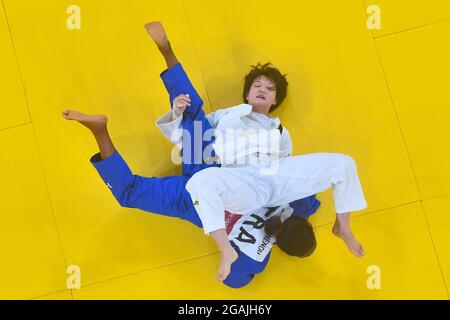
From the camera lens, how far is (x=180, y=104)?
70.0 inches

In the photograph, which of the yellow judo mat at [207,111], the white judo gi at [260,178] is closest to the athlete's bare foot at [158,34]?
the yellow judo mat at [207,111]

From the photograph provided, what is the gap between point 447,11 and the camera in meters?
2.11

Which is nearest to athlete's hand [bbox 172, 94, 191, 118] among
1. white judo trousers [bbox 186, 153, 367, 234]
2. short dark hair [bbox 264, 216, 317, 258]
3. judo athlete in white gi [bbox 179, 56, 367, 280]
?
judo athlete in white gi [bbox 179, 56, 367, 280]

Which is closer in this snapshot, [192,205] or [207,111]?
[192,205]

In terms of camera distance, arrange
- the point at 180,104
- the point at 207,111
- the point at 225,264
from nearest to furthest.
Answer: the point at 225,264 < the point at 180,104 < the point at 207,111

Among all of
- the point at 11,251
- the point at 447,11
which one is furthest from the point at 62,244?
the point at 447,11

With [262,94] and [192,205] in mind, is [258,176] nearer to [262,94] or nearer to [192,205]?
[192,205]

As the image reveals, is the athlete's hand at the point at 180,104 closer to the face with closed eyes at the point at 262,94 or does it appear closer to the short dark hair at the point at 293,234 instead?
the face with closed eyes at the point at 262,94

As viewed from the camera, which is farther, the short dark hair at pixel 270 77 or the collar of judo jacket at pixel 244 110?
the short dark hair at pixel 270 77

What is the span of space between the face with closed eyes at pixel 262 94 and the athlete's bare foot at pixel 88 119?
1.96 ft

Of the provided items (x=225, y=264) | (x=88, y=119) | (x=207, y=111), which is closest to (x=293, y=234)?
(x=225, y=264)

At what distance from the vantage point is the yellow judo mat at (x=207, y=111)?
6.50 feet

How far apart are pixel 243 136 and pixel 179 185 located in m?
→ 0.31
